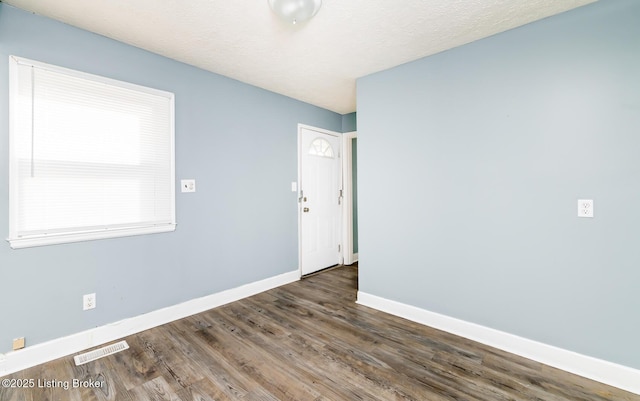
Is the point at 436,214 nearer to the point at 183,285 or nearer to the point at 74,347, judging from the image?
the point at 183,285

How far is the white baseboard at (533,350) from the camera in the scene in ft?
5.88

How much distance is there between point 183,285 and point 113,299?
1.90ft

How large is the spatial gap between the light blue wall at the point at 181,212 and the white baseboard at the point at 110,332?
0.19ft

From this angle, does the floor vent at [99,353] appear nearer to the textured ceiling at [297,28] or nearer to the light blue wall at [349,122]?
the textured ceiling at [297,28]

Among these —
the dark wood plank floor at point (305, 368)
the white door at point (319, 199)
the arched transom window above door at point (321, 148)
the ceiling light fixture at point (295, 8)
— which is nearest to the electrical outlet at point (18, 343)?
the dark wood plank floor at point (305, 368)

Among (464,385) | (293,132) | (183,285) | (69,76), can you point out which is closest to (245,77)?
(293,132)

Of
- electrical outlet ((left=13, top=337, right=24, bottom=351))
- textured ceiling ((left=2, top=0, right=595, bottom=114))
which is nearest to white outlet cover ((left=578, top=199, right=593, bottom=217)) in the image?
textured ceiling ((left=2, top=0, right=595, bottom=114))

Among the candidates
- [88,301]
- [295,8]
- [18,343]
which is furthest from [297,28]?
[18,343]

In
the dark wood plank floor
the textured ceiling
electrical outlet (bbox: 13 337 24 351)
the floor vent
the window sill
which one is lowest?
the dark wood plank floor

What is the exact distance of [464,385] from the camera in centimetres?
180

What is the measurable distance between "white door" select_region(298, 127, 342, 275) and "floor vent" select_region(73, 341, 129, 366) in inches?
87.4

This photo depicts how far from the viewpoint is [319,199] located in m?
4.25

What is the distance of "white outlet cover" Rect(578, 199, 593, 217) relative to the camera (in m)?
1.90

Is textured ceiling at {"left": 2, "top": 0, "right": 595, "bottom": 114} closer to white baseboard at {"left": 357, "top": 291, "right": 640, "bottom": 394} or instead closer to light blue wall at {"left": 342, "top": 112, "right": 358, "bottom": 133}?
light blue wall at {"left": 342, "top": 112, "right": 358, "bottom": 133}
